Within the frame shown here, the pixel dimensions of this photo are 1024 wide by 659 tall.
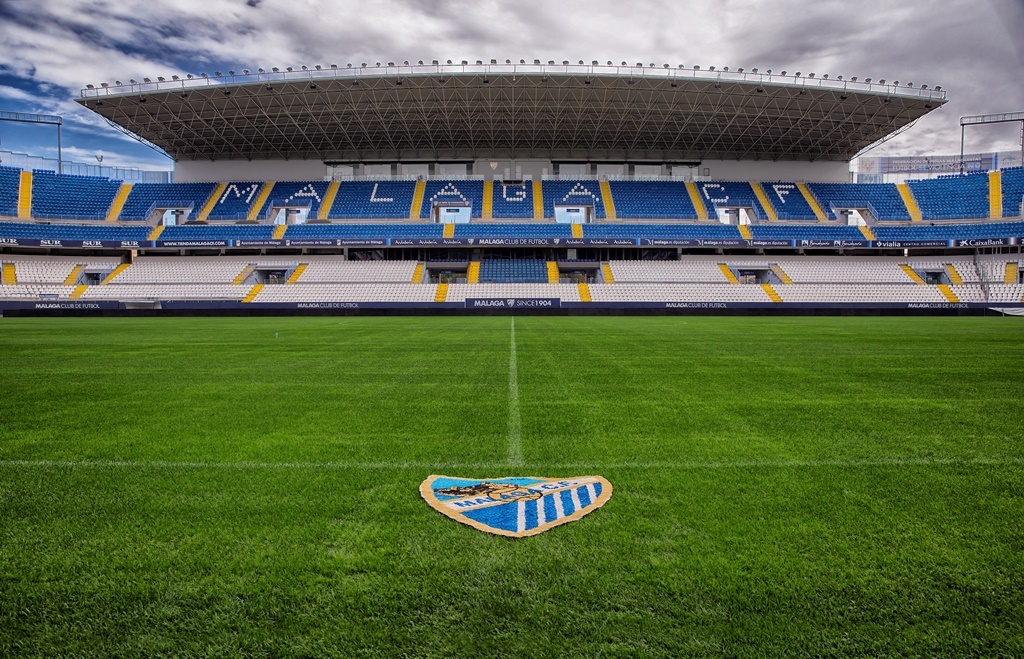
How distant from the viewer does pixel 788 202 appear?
137 feet

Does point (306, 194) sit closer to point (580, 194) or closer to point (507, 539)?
point (580, 194)

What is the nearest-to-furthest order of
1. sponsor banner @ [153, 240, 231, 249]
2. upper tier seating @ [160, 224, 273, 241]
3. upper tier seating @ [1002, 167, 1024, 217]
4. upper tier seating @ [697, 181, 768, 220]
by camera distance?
sponsor banner @ [153, 240, 231, 249] < upper tier seating @ [160, 224, 273, 241] < upper tier seating @ [1002, 167, 1024, 217] < upper tier seating @ [697, 181, 768, 220]

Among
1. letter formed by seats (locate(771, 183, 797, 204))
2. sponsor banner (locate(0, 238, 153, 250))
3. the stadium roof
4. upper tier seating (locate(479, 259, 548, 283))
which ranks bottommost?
upper tier seating (locate(479, 259, 548, 283))

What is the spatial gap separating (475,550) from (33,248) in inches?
1901

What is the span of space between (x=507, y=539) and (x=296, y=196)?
44.6m

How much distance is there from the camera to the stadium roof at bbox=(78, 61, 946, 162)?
1271 inches

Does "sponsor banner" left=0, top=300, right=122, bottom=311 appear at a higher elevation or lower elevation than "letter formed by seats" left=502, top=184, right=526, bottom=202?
lower

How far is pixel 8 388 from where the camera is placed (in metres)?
6.75

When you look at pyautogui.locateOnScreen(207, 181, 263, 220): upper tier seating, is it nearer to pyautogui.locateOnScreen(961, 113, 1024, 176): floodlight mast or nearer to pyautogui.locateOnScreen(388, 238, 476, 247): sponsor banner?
pyautogui.locateOnScreen(388, 238, 476, 247): sponsor banner

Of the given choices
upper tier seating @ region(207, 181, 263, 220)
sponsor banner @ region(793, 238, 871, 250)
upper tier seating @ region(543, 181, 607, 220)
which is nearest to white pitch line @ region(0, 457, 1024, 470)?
sponsor banner @ region(793, 238, 871, 250)

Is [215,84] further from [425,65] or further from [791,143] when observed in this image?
[791,143]

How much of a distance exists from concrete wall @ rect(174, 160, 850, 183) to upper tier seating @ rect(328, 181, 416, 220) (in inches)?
87.9

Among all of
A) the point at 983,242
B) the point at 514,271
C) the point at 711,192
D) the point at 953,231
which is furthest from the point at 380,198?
the point at 983,242

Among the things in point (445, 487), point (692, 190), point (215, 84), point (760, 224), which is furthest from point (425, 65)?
point (445, 487)
